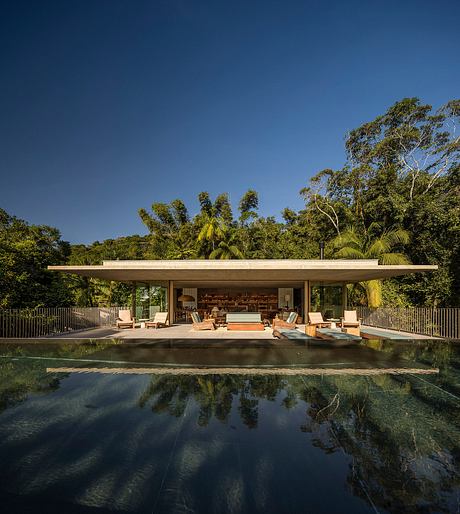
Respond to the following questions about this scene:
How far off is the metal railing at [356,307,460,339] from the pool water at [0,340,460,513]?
726 cm

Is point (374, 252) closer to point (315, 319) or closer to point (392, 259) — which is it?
point (392, 259)

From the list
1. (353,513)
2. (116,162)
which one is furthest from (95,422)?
(116,162)

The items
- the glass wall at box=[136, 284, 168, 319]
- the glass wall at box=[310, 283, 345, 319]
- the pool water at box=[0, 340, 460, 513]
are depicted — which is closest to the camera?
the pool water at box=[0, 340, 460, 513]

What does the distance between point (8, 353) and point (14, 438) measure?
6593 mm

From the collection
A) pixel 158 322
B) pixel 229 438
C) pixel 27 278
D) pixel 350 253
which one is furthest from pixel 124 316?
pixel 229 438

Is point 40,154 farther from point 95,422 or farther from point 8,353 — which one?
point 95,422

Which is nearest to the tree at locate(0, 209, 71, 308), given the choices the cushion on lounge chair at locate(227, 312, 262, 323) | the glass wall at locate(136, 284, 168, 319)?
the glass wall at locate(136, 284, 168, 319)

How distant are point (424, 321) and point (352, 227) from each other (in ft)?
32.8

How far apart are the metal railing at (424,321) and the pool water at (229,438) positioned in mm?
7255

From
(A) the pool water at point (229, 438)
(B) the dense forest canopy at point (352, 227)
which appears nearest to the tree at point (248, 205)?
(B) the dense forest canopy at point (352, 227)

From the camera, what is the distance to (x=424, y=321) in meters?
13.8

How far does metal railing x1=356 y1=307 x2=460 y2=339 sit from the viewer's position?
1316 cm

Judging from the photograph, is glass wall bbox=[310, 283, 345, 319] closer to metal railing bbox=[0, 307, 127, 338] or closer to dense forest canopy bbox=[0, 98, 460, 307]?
dense forest canopy bbox=[0, 98, 460, 307]

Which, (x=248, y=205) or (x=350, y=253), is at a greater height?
(x=248, y=205)
